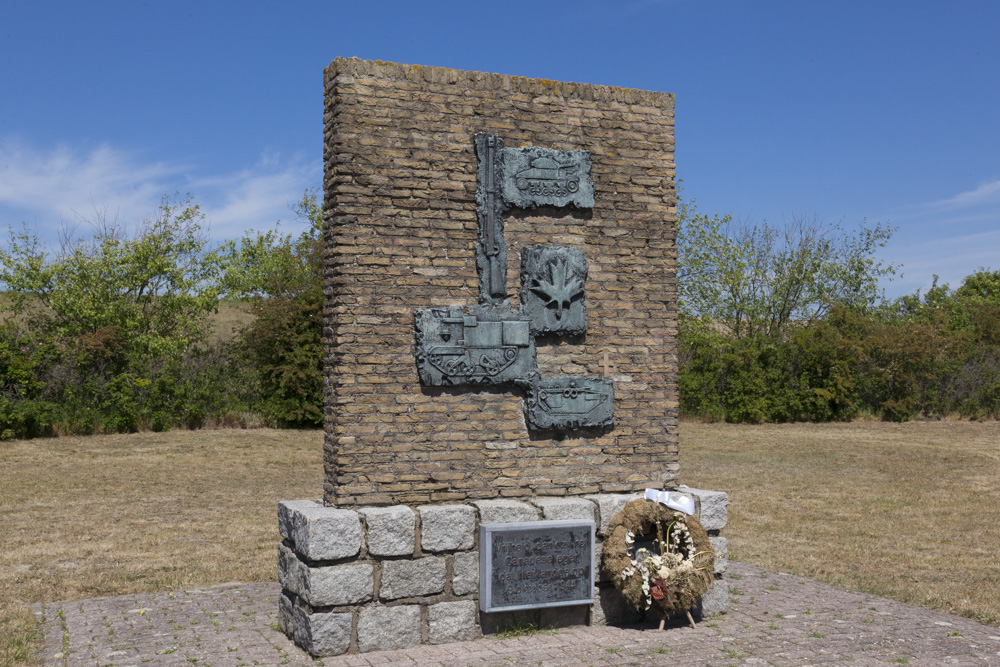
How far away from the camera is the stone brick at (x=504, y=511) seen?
733cm

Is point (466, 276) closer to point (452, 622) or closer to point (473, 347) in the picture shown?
point (473, 347)

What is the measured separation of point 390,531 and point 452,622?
2.91 ft

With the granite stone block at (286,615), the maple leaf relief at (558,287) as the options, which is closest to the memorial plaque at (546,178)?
the maple leaf relief at (558,287)

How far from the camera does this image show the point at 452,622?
7199 millimetres

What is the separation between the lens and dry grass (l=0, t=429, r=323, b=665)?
9.15 m

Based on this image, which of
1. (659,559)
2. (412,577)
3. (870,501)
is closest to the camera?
(412,577)

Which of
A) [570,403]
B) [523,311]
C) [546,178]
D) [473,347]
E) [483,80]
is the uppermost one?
[483,80]

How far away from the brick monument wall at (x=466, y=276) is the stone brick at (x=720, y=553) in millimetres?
648

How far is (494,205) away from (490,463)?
6.86 ft

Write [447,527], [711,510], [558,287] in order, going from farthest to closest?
[711,510]
[558,287]
[447,527]

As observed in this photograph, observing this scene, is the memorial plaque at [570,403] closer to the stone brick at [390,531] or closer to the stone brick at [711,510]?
the stone brick at [711,510]

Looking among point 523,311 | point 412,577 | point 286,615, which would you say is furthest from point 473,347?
point 286,615

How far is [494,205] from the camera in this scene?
759 centimetres

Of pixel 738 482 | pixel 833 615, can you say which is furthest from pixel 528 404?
pixel 738 482
